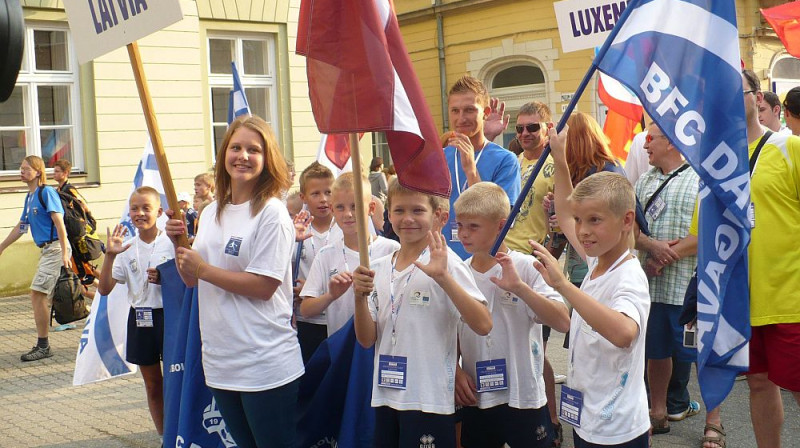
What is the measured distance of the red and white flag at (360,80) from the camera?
343 cm

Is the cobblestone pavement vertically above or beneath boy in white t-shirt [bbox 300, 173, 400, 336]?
beneath

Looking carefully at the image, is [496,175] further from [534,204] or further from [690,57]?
[690,57]

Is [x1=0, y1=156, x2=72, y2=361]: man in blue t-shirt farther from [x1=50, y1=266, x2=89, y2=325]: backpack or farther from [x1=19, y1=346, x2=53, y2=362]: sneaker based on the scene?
[x1=19, y1=346, x2=53, y2=362]: sneaker

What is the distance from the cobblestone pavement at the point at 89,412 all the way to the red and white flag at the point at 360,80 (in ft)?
8.43

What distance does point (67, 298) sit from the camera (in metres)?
8.80

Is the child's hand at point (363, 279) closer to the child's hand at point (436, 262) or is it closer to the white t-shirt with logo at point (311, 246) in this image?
the child's hand at point (436, 262)

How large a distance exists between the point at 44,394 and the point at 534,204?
4.15 metres

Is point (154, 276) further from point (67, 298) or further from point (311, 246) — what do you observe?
point (67, 298)

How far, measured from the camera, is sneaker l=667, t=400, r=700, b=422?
5.61 m

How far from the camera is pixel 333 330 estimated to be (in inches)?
174

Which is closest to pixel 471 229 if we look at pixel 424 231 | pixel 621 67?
pixel 424 231

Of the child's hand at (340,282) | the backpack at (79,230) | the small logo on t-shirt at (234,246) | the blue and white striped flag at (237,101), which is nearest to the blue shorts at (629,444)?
the child's hand at (340,282)

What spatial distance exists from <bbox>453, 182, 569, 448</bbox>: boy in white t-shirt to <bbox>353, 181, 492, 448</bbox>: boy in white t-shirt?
15cm

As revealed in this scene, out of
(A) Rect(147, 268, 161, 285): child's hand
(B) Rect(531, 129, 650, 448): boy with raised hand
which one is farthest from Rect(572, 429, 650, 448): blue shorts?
(A) Rect(147, 268, 161, 285): child's hand
